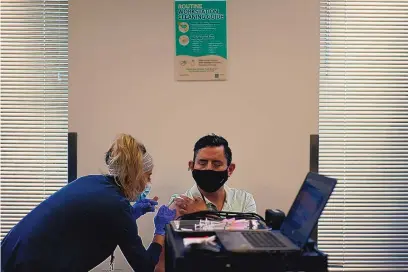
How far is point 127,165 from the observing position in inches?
77.1

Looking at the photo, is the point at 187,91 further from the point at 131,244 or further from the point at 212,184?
A: the point at 131,244

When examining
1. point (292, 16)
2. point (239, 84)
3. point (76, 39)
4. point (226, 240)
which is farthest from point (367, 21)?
point (226, 240)

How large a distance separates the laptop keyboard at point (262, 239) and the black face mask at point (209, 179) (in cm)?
78

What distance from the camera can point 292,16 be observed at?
253 cm

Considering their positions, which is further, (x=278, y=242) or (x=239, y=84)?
(x=239, y=84)

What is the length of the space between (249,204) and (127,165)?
0.75m

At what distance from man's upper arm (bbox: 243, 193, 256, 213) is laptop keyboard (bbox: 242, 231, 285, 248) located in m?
0.88

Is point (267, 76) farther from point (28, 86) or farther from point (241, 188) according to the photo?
point (28, 86)

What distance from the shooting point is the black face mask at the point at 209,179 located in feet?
7.28

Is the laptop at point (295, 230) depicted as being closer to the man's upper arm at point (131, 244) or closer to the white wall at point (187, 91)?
the man's upper arm at point (131, 244)

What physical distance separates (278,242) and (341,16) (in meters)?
1.74

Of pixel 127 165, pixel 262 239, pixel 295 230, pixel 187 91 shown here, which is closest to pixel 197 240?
pixel 262 239

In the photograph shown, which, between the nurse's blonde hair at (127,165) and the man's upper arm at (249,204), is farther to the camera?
the man's upper arm at (249,204)

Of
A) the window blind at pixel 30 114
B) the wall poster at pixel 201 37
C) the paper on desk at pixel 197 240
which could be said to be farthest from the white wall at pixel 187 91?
the paper on desk at pixel 197 240
